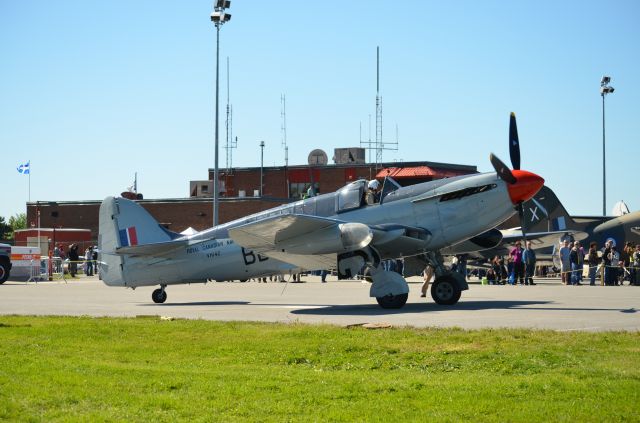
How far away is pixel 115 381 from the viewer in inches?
365

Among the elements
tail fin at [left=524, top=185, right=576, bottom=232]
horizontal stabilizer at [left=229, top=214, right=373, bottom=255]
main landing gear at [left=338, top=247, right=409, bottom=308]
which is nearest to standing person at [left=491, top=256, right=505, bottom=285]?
tail fin at [left=524, top=185, right=576, bottom=232]

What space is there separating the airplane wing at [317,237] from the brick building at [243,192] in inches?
1831

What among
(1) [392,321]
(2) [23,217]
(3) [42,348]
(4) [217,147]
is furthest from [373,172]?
(2) [23,217]

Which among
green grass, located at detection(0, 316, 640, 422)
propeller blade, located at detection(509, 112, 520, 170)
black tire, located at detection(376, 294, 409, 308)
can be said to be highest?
propeller blade, located at detection(509, 112, 520, 170)

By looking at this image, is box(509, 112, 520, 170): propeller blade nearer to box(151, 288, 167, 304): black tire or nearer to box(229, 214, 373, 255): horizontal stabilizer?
box(229, 214, 373, 255): horizontal stabilizer

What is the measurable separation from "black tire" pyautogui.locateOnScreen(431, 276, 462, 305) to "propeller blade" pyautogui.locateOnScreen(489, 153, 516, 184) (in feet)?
9.12

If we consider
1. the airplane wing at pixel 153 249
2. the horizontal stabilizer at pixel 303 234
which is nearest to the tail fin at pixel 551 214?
the airplane wing at pixel 153 249

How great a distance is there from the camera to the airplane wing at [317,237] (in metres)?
18.7

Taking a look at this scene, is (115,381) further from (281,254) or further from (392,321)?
(281,254)

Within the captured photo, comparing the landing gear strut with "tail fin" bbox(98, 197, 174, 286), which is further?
"tail fin" bbox(98, 197, 174, 286)

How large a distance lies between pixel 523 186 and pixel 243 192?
55406 mm

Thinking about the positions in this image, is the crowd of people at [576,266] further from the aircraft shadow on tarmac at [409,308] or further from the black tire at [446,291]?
the black tire at [446,291]

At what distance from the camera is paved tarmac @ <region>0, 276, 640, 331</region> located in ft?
51.8

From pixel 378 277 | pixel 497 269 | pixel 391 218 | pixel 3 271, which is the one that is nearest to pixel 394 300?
pixel 378 277
